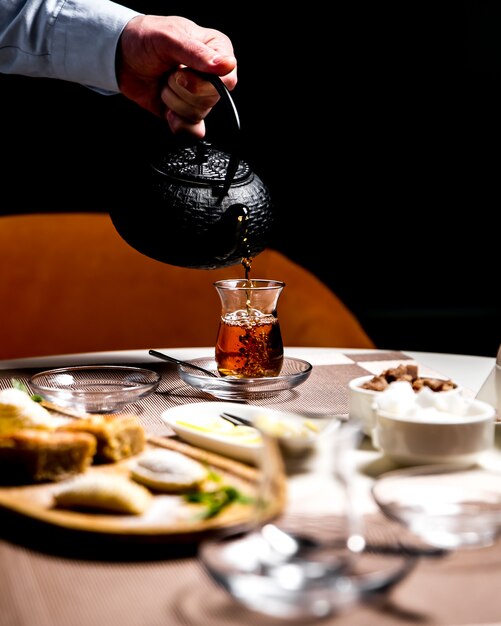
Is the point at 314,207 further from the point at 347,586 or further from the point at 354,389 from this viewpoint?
the point at 347,586

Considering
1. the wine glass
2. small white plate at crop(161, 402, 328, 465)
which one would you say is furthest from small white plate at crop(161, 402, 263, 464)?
the wine glass

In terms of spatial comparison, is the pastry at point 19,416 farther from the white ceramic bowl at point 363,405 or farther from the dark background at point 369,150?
the dark background at point 369,150

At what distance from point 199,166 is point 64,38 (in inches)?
28.2

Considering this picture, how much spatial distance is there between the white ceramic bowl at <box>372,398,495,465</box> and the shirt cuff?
3.74 ft

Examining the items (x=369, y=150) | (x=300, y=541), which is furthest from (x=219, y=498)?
(x=369, y=150)

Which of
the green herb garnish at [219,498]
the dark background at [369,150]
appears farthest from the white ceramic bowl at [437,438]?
the dark background at [369,150]

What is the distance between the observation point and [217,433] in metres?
1.11

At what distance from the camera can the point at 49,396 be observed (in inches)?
50.8

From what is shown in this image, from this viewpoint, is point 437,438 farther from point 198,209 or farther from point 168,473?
point 198,209

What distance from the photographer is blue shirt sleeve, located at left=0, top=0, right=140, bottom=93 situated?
188 cm

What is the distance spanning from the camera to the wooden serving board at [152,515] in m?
0.81

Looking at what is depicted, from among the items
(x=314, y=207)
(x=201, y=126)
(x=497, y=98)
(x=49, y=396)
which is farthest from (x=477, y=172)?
(x=49, y=396)

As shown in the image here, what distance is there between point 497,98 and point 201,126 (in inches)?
87.5

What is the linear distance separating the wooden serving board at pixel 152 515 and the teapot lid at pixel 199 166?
59cm
